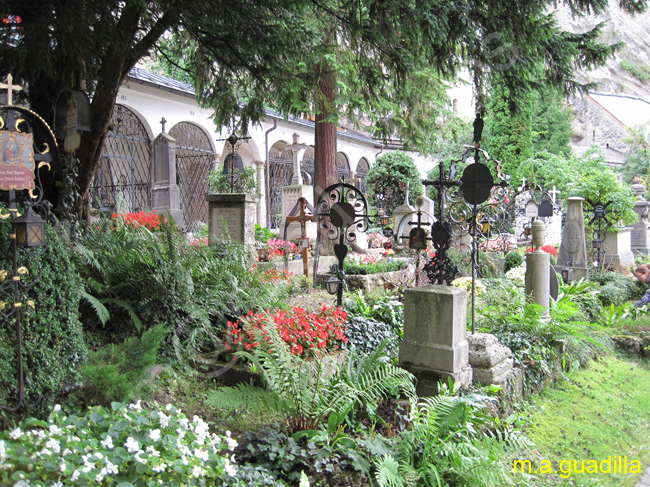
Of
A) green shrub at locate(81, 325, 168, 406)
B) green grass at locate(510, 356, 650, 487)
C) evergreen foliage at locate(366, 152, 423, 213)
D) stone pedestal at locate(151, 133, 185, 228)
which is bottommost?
green grass at locate(510, 356, 650, 487)

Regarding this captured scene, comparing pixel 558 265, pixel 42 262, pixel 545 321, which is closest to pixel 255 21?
pixel 42 262

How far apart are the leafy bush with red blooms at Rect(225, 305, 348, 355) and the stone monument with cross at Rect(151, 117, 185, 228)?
29.5 ft

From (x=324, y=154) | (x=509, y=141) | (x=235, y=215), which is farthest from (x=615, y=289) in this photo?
(x=509, y=141)

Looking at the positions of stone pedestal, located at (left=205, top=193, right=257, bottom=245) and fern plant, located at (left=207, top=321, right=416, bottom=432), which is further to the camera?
stone pedestal, located at (left=205, top=193, right=257, bottom=245)

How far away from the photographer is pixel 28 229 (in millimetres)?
3086

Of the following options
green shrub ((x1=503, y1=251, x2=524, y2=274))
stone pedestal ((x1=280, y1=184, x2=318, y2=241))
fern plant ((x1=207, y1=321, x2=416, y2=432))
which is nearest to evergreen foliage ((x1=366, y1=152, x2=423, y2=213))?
stone pedestal ((x1=280, y1=184, x2=318, y2=241))

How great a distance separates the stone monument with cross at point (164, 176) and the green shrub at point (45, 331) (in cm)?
1007

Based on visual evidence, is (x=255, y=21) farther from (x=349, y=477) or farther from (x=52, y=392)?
(x=349, y=477)

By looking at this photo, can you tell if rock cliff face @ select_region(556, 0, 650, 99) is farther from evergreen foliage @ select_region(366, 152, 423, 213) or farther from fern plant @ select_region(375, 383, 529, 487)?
fern plant @ select_region(375, 383, 529, 487)

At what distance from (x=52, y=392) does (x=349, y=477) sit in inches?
74.2

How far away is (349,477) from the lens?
3143 mm

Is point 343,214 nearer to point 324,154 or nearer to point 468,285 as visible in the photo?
point 468,285

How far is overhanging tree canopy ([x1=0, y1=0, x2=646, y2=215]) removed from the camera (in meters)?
4.08

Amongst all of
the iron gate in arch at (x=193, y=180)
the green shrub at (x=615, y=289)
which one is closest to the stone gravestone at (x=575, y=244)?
the green shrub at (x=615, y=289)
